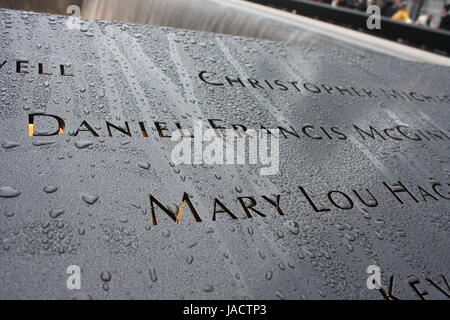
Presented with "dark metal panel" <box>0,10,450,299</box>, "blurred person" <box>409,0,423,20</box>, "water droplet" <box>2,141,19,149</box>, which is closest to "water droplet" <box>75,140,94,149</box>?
"dark metal panel" <box>0,10,450,299</box>

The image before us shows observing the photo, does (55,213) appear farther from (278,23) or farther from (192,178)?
(278,23)

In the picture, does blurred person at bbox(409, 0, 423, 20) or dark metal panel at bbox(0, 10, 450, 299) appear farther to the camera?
blurred person at bbox(409, 0, 423, 20)

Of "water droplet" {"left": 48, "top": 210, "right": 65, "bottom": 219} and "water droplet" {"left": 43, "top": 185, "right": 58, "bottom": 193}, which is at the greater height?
"water droplet" {"left": 43, "top": 185, "right": 58, "bottom": 193}

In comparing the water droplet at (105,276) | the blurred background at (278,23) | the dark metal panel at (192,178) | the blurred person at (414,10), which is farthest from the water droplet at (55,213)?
the blurred person at (414,10)

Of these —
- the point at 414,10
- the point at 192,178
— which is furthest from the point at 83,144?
the point at 414,10

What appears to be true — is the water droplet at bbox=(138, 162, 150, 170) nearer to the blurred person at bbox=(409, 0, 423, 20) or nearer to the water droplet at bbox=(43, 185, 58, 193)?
the water droplet at bbox=(43, 185, 58, 193)

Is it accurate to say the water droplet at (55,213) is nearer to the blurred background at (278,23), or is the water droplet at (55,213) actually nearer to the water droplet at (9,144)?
the water droplet at (9,144)

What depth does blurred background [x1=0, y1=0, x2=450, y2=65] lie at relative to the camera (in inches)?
87.7

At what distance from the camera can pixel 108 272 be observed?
63cm

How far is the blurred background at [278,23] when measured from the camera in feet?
7.30

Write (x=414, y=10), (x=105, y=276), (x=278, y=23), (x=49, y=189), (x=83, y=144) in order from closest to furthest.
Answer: (x=105, y=276) → (x=49, y=189) → (x=83, y=144) → (x=278, y=23) → (x=414, y=10)

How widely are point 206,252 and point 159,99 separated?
0.50m

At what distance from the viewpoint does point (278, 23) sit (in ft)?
8.07

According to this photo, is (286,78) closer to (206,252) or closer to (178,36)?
(178,36)
